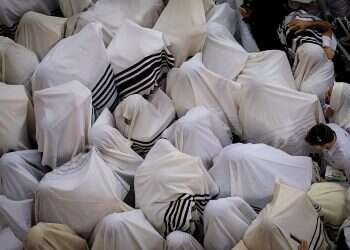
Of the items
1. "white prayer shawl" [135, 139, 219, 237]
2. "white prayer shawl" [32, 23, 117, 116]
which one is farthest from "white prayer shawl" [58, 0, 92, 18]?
"white prayer shawl" [135, 139, 219, 237]

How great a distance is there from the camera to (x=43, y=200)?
2.63m

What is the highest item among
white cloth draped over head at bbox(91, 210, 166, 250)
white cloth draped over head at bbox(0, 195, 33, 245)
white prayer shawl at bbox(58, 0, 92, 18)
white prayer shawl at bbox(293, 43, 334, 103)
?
white prayer shawl at bbox(58, 0, 92, 18)

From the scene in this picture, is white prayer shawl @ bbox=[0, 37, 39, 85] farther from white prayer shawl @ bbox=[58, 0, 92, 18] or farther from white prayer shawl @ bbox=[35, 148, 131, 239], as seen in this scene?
white prayer shawl @ bbox=[35, 148, 131, 239]

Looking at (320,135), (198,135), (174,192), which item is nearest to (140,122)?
(198,135)

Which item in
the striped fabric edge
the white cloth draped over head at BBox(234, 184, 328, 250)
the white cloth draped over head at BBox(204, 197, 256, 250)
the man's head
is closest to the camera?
the white cloth draped over head at BBox(234, 184, 328, 250)

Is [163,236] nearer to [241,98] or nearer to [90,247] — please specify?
[90,247]

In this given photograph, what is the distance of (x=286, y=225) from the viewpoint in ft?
7.50

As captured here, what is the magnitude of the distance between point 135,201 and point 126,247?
1.07 feet

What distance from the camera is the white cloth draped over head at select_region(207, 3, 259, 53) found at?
3.44 meters

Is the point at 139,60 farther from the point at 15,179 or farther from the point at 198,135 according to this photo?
the point at 15,179

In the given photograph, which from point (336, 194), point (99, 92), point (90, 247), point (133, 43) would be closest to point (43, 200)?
point (90, 247)

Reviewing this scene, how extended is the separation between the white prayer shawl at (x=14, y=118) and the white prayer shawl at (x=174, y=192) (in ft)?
2.49

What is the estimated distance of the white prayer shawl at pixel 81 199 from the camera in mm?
2615

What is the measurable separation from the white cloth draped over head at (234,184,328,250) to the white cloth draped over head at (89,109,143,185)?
2.54 ft
